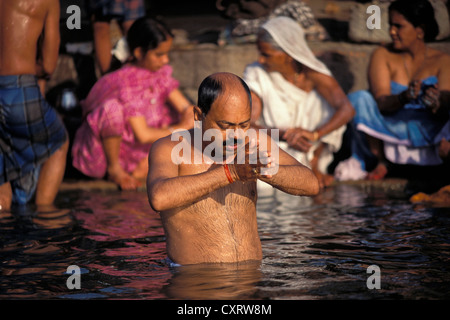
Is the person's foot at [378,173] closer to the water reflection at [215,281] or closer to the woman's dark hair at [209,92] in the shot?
the water reflection at [215,281]

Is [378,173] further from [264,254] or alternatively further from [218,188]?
[218,188]

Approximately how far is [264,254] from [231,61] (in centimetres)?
439

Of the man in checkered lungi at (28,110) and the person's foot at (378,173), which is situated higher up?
the man in checkered lungi at (28,110)

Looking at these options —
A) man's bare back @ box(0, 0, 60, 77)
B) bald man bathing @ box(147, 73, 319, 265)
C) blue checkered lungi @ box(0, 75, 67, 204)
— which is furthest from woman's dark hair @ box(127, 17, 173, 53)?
bald man bathing @ box(147, 73, 319, 265)

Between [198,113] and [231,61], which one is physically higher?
[231,61]

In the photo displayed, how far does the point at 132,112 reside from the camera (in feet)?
25.8

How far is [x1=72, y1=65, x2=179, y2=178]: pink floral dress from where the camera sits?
7805 mm

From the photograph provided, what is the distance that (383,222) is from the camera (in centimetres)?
595

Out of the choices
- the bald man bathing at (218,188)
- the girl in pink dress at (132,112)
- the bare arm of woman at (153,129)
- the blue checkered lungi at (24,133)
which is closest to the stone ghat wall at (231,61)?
the girl in pink dress at (132,112)

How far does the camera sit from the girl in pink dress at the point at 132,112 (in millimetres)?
7762

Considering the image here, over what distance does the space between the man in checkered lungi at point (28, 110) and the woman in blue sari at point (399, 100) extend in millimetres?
3072

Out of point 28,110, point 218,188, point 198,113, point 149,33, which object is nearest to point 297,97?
point 149,33

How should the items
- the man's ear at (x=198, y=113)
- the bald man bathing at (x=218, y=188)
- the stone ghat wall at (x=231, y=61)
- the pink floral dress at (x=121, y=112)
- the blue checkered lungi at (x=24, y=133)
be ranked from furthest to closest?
the stone ghat wall at (x=231, y=61) → the pink floral dress at (x=121, y=112) → the blue checkered lungi at (x=24, y=133) → the man's ear at (x=198, y=113) → the bald man bathing at (x=218, y=188)


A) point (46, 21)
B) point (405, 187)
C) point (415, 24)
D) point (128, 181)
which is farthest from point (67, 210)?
point (415, 24)
